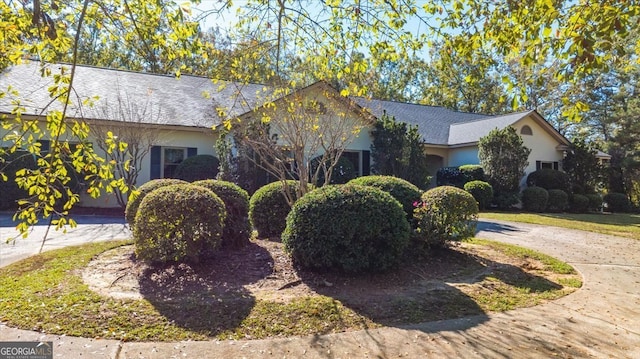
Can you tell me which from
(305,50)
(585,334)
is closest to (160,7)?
(305,50)

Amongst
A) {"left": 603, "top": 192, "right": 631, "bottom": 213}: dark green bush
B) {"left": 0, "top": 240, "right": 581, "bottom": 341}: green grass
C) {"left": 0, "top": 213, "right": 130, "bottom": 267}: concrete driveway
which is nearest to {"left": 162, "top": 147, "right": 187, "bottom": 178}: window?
{"left": 0, "top": 213, "right": 130, "bottom": 267}: concrete driveway

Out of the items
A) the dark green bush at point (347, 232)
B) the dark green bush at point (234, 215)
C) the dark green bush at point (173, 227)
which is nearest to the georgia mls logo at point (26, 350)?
the dark green bush at point (173, 227)

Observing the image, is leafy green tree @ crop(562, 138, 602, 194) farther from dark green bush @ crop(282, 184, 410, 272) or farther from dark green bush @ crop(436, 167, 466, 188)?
dark green bush @ crop(282, 184, 410, 272)

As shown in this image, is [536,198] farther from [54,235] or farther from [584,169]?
[54,235]

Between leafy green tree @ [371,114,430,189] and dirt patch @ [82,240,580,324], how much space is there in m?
9.05

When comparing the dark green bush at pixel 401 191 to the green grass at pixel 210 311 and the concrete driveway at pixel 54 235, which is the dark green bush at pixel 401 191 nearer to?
the green grass at pixel 210 311

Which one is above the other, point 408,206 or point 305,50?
point 305,50

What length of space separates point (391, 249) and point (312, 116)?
4037 millimetres

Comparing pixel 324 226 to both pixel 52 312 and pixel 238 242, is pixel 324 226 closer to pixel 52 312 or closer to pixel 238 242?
pixel 238 242

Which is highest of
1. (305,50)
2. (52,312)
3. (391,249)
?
(305,50)

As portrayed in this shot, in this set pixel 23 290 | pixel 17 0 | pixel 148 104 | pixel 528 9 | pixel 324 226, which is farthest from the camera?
pixel 148 104

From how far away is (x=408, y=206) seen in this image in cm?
688

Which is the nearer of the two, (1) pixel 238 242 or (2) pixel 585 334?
(2) pixel 585 334

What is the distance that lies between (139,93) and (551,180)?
752 inches
